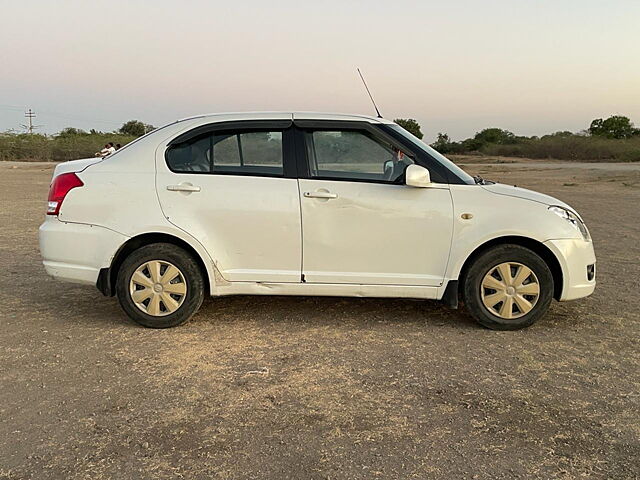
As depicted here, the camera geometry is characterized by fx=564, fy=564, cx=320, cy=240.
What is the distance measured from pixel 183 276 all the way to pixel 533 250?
116 inches

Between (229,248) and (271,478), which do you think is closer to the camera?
(271,478)

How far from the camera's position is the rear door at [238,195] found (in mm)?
4625

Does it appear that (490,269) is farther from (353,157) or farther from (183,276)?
(183,276)

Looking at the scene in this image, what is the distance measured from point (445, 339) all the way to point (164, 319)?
2.33 meters

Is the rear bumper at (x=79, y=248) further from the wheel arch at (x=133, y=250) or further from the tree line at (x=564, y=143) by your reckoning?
the tree line at (x=564, y=143)

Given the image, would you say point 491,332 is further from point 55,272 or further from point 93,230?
point 55,272

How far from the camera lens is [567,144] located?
55281mm

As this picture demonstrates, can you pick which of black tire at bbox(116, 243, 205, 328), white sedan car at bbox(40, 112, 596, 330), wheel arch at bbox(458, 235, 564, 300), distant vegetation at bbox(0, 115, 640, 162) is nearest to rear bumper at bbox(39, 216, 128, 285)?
white sedan car at bbox(40, 112, 596, 330)

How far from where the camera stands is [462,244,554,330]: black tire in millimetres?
4629

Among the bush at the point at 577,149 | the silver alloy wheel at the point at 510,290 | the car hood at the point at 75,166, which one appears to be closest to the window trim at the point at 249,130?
the car hood at the point at 75,166

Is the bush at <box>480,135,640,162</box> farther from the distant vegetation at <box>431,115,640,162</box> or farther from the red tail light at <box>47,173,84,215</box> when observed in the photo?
the red tail light at <box>47,173,84,215</box>

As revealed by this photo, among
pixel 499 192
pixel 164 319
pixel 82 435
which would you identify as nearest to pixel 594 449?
pixel 499 192

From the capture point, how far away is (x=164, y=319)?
473 centimetres

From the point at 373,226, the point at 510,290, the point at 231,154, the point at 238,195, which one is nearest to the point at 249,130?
the point at 231,154
